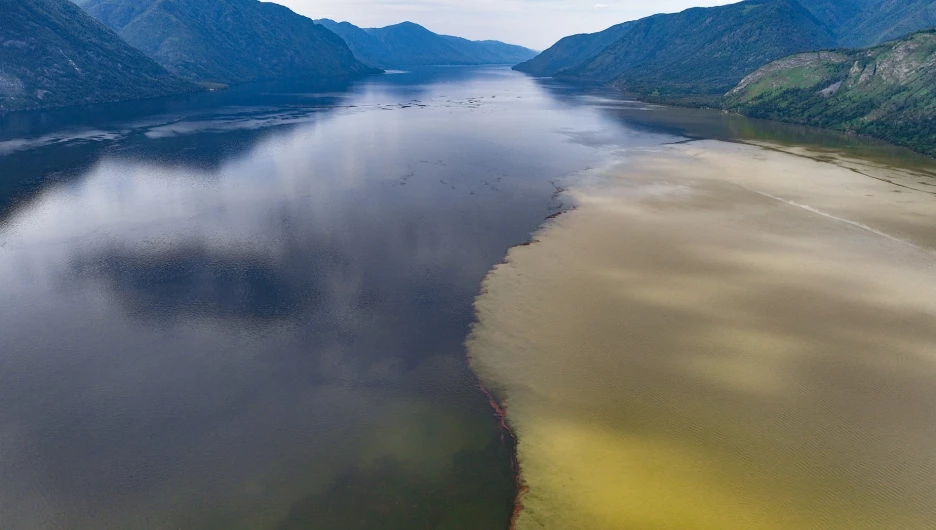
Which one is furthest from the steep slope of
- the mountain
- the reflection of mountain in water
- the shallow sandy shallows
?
the mountain

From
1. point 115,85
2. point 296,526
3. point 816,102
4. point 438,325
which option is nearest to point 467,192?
point 438,325

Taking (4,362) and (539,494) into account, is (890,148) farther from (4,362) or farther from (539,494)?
(4,362)

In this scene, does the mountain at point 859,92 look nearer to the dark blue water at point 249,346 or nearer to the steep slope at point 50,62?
the dark blue water at point 249,346

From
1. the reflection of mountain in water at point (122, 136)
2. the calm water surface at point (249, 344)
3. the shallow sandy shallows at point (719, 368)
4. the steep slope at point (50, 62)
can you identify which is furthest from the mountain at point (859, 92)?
the steep slope at point (50, 62)

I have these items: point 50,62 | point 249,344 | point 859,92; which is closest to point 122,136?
point 50,62

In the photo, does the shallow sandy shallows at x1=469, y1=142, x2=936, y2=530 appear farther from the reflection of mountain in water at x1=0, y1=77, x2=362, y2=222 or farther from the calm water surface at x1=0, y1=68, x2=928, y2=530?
the reflection of mountain in water at x1=0, y1=77, x2=362, y2=222

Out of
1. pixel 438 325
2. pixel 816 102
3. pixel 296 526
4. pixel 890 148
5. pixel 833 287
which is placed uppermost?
pixel 816 102
